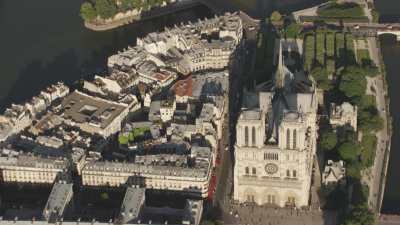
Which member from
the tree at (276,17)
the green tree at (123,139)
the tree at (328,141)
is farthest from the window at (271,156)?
the tree at (276,17)

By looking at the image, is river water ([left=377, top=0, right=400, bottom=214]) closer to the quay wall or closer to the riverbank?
the quay wall

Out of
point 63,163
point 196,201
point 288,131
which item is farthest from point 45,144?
point 288,131

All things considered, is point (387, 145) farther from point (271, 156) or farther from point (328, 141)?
point (271, 156)

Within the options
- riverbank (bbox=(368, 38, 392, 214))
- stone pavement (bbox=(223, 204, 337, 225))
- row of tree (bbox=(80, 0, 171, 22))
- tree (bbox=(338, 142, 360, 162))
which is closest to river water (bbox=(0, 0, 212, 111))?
row of tree (bbox=(80, 0, 171, 22))

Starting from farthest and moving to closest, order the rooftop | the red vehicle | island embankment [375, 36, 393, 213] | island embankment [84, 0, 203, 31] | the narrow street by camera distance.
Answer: island embankment [84, 0, 203, 31]
the rooftop
island embankment [375, 36, 393, 213]
the narrow street
the red vehicle

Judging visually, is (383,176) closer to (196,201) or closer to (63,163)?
(196,201)

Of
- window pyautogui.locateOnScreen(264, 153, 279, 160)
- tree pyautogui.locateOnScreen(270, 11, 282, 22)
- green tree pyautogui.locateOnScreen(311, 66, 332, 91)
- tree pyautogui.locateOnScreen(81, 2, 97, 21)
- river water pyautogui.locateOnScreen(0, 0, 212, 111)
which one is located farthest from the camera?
tree pyautogui.locateOnScreen(81, 2, 97, 21)
